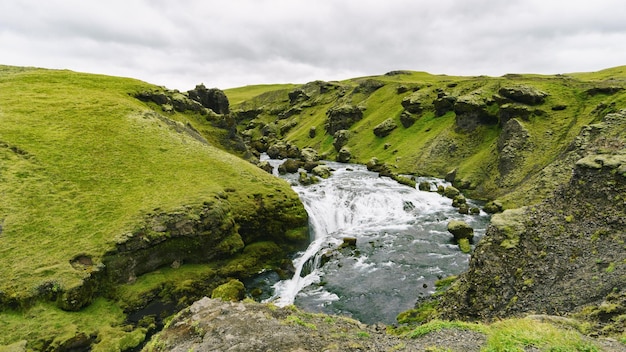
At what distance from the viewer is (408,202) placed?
171 feet

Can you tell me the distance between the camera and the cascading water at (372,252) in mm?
28578

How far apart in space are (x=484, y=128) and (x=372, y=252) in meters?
49.0

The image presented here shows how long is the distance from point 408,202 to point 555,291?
33.7 meters

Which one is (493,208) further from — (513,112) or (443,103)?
(443,103)

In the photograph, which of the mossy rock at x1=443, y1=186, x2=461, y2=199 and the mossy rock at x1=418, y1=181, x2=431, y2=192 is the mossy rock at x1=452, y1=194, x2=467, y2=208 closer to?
the mossy rock at x1=443, y1=186, x2=461, y2=199

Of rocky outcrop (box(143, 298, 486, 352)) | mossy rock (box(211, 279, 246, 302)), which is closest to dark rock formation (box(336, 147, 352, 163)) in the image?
mossy rock (box(211, 279, 246, 302))

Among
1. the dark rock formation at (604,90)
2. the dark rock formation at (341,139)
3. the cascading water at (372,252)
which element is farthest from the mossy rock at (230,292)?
the dark rock formation at (341,139)

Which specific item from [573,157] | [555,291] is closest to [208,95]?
[573,157]

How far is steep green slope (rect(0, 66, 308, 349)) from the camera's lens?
24141 millimetres

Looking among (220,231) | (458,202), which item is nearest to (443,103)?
(458,202)

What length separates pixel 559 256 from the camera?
20.4 meters

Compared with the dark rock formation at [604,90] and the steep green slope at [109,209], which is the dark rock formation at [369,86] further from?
the steep green slope at [109,209]

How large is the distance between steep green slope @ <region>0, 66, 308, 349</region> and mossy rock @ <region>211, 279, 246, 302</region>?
286 centimetres

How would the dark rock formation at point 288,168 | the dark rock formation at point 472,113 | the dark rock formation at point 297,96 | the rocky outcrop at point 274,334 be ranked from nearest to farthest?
the rocky outcrop at point 274,334 → the dark rock formation at point 472,113 → the dark rock formation at point 288,168 → the dark rock formation at point 297,96
